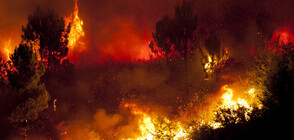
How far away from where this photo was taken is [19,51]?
13906 millimetres

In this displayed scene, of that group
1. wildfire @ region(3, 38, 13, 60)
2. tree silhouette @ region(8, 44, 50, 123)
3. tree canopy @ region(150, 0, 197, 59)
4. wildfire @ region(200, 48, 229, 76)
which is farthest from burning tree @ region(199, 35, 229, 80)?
wildfire @ region(3, 38, 13, 60)

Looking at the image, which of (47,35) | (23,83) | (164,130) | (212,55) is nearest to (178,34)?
(212,55)

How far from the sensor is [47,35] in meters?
19.0

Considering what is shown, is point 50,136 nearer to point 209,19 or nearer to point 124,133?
point 124,133

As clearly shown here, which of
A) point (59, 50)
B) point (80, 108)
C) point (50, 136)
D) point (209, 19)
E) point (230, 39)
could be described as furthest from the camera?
point (209, 19)

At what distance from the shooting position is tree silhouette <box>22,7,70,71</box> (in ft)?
62.0

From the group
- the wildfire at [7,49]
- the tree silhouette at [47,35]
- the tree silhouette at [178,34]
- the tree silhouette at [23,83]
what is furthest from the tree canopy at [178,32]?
the wildfire at [7,49]

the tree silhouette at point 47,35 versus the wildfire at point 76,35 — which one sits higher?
the wildfire at point 76,35

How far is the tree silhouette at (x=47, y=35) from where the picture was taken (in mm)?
18891

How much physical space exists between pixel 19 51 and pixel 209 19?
3030 cm

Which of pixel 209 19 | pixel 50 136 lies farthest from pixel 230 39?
pixel 50 136

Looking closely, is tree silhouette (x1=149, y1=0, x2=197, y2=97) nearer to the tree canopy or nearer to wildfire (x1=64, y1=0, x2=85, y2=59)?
the tree canopy

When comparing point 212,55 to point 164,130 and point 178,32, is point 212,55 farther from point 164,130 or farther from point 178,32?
point 164,130

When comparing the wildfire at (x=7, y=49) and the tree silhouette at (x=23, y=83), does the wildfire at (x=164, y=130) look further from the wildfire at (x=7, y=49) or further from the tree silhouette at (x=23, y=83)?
the wildfire at (x=7, y=49)
